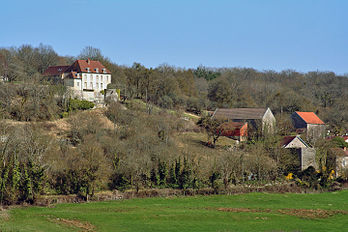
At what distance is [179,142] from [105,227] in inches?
1091

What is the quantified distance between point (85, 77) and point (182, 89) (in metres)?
24.7

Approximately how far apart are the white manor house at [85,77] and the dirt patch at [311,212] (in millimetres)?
36425

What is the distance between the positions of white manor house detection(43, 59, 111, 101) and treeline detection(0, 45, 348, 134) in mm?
2453

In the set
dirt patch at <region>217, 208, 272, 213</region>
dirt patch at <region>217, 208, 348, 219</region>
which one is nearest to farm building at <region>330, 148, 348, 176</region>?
dirt patch at <region>217, 208, 348, 219</region>

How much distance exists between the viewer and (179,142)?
53844 millimetres

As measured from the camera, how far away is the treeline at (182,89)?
72250 millimetres

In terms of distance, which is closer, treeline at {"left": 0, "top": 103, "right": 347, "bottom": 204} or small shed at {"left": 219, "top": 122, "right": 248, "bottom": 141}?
treeline at {"left": 0, "top": 103, "right": 347, "bottom": 204}

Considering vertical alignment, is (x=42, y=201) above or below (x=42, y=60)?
below

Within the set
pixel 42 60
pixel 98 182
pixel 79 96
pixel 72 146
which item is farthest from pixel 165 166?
pixel 42 60

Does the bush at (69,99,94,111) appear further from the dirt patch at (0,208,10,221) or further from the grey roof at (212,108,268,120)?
the dirt patch at (0,208,10,221)

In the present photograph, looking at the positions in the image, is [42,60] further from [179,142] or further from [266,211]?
[266,211]

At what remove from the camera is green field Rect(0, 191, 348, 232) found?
88.0 feet

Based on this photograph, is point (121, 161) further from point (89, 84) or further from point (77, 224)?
point (89, 84)

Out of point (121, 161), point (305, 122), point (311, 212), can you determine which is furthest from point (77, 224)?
point (305, 122)
